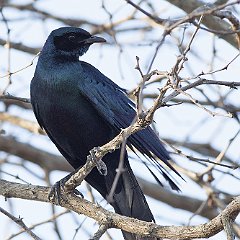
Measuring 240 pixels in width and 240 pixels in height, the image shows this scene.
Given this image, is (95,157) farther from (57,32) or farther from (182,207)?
(182,207)

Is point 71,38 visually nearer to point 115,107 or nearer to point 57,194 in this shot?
point 115,107

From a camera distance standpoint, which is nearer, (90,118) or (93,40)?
(90,118)

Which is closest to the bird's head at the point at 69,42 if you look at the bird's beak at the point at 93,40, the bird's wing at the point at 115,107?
the bird's beak at the point at 93,40

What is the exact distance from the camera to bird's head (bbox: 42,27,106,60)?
5.98m

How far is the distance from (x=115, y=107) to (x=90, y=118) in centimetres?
21

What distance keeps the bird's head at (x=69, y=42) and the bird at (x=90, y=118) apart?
0.29 feet

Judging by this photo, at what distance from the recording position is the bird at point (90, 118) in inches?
219

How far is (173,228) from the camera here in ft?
14.1

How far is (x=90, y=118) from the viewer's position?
18.6ft

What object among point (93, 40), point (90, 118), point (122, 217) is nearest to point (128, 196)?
point (90, 118)

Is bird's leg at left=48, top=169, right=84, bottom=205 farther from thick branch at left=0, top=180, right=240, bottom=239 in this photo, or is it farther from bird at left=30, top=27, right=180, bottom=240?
bird at left=30, top=27, right=180, bottom=240

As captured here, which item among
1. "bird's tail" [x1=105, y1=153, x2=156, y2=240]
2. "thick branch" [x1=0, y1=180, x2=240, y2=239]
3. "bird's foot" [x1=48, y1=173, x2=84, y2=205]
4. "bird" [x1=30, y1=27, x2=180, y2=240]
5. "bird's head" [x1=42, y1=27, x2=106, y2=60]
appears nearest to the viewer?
"thick branch" [x1=0, y1=180, x2=240, y2=239]

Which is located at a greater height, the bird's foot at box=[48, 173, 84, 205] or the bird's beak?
the bird's beak

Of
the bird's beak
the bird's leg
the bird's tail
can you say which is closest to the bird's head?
the bird's beak
